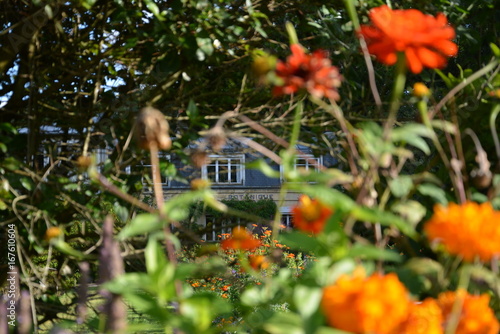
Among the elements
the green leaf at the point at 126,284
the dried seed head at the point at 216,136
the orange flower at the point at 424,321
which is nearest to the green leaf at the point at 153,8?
the dried seed head at the point at 216,136

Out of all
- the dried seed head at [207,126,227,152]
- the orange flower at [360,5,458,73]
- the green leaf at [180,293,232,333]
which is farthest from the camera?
the dried seed head at [207,126,227,152]

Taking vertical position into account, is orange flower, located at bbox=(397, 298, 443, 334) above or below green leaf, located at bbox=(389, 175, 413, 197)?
below

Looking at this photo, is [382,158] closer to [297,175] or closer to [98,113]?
[297,175]

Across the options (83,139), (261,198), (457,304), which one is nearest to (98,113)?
(83,139)

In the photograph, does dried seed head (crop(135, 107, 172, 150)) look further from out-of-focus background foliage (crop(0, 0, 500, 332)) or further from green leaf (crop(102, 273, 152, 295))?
out-of-focus background foliage (crop(0, 0, 500, 332))

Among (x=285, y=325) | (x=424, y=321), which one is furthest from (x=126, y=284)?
(x=424, y=321)

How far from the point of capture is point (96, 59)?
6.98ft

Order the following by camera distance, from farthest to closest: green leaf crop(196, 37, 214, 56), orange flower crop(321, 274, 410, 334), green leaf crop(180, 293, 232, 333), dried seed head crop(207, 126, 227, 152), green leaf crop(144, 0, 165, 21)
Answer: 1. green leaf crop(196, 37, 214, 56)
2. green leaf crop(144, 0, 165, 21)
3. dried seed head crop(207, 126, 227, 152)
4. green leaf crop(180, 293, 232, 333)
5. orange flower crop(321, 274, 410, 334)

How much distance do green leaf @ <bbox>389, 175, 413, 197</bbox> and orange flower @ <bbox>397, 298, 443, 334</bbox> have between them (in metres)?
0.19

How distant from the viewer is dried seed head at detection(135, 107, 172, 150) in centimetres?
88

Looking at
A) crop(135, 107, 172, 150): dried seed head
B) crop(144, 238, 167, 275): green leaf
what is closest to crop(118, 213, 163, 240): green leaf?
crop(144, 238, 167, 275): green leaf

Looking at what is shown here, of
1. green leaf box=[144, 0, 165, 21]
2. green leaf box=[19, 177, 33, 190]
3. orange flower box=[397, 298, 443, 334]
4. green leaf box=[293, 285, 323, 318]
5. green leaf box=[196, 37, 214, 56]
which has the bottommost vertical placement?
orange flower box=[397, 298, 443, 334]

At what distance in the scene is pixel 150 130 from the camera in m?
0.87

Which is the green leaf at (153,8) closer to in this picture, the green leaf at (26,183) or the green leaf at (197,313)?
the green leaf at (26,183)
